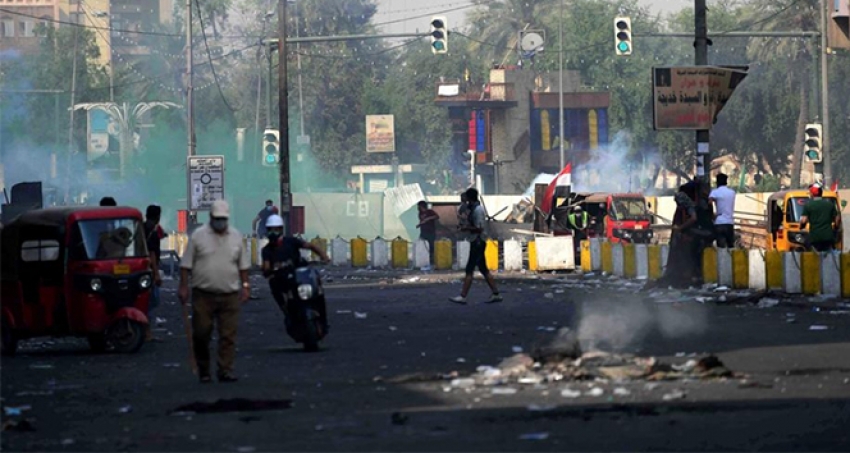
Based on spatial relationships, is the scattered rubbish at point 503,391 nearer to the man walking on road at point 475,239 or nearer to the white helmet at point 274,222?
the white helmet at point 274,222

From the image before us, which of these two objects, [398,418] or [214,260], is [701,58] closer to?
[214,260]

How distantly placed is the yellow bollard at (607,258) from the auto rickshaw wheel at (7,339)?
18453 millimetres

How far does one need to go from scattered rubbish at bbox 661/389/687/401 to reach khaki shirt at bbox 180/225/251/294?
14.4ft

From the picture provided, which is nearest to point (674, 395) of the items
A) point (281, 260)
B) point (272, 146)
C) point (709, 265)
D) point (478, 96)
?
point (281, 260)

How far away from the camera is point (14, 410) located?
13.0 m

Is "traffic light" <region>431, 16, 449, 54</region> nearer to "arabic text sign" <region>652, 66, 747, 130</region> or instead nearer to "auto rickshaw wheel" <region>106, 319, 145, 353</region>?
"arabic text sign" <region>652, 66, 747, 130</region>

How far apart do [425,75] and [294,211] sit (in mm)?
74983

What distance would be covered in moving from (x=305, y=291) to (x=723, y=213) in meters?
13.5

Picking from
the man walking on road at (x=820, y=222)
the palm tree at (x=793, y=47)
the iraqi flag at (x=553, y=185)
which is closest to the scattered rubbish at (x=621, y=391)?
the man walking on road at (x=820, y=222)

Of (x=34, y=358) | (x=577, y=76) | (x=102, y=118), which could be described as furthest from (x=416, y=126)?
(x=34, y=358)

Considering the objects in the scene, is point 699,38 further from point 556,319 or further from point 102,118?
point 102,118

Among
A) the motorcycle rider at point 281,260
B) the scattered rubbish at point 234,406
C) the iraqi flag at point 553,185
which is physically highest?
the iraqi flag at point 553,185

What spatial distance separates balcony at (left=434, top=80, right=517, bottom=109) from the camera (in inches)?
3388

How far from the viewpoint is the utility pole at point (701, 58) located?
28141 millimetres
